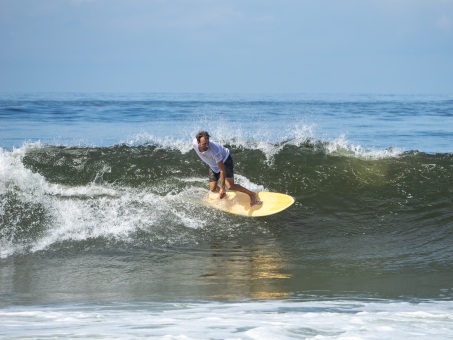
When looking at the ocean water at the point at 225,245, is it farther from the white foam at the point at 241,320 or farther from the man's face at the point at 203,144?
the man's face at the point at 203,144

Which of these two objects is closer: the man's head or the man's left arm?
the man's head

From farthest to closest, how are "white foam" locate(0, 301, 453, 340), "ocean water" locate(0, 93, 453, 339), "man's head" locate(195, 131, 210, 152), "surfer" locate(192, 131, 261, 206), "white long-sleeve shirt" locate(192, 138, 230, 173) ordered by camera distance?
"white long-sleeve shirt" locate(192, 138, 230, 173)
"surfer" locate(192, 131, 261, 206)
"man's head" locate(195, 131, 210, 152)
"ocean water" locate(0, 93, 453, 339)
"white foam" locate(0, 301, 453, 340)

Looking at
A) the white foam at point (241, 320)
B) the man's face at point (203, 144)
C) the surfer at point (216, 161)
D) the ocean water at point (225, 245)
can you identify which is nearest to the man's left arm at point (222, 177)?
the surfer at point (216, 161)

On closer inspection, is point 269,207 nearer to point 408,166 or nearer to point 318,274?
point 318,274

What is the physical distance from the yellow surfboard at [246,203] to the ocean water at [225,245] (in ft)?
0.51

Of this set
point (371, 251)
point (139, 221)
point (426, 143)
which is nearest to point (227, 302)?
point (371, 251)

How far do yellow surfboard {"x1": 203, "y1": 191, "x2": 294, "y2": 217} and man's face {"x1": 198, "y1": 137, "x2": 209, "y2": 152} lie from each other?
1.15 meters

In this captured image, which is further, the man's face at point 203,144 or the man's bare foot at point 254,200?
the man's bare foot at point 254,200

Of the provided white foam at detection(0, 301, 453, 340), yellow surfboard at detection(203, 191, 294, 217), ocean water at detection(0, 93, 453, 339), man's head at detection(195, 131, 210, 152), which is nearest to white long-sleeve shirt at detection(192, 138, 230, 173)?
man's head at detection(195, 131, 210, 152)

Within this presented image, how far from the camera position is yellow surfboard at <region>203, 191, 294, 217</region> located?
33.7ft

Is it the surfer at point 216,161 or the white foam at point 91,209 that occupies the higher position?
the surfer at point 216,161

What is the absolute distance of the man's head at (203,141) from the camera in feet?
30.9

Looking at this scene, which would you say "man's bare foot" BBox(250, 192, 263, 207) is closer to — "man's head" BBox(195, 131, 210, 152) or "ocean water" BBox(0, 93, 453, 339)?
"ocean water" BBox(0, 93, 453, 339)

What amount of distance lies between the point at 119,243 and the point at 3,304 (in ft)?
10.1
